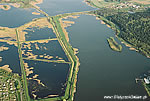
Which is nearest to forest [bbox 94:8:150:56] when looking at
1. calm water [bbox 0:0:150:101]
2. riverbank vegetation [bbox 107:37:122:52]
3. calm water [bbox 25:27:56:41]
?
calm water [bbox 0:0:150:101]

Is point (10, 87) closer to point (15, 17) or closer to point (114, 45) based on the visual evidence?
point (114, 45)

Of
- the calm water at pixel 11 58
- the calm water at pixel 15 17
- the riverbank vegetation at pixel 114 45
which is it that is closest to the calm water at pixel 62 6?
the calm water at pixel 15 17

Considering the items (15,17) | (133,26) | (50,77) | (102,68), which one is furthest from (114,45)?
(15,17)

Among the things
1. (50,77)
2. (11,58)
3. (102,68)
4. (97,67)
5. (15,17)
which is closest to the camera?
(50,77)

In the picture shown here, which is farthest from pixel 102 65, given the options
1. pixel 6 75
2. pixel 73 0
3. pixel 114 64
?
pixel 73 0

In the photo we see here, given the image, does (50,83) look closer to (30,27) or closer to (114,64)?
(114,64)

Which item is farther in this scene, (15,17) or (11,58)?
Result: (15,17)

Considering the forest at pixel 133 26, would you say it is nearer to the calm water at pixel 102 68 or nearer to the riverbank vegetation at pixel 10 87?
the calm water at pixel 102 68
